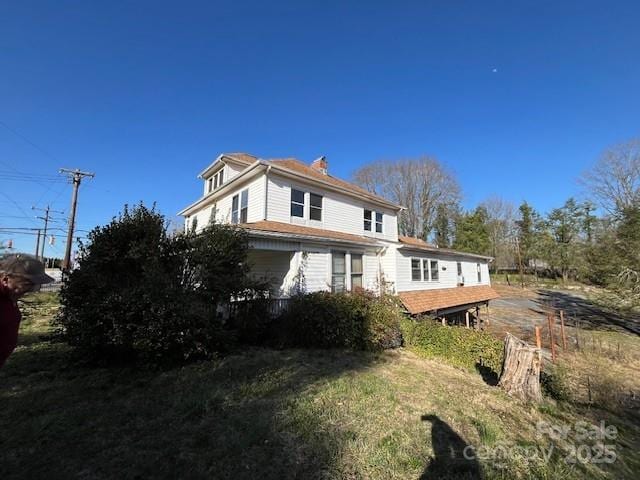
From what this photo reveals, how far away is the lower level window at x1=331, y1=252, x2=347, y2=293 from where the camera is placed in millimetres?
12422

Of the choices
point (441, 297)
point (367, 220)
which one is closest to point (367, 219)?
point (367, 220)

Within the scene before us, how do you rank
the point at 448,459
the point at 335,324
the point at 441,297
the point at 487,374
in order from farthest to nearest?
the point at 441,297
the point at 335,324
the point at 487,374
the point at 448,459

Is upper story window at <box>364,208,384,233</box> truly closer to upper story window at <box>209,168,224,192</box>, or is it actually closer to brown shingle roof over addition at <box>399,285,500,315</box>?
brown shingle roof over addition at <box>399,285,500,315</box>

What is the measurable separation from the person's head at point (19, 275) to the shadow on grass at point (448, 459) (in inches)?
160

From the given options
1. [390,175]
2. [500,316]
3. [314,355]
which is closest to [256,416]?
[314,355]

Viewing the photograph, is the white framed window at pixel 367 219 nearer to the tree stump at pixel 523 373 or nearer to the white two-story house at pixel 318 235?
the white two-story house at pixel 318 235

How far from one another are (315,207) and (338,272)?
336cm

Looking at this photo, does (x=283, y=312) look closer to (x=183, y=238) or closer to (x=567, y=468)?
(x=183, y=238)

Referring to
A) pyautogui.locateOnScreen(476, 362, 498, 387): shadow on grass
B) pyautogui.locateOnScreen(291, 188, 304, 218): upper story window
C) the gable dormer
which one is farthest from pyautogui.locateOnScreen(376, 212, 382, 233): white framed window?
pyautogui.locateOnScreen(476, 362, 498, 387): shadow on grass

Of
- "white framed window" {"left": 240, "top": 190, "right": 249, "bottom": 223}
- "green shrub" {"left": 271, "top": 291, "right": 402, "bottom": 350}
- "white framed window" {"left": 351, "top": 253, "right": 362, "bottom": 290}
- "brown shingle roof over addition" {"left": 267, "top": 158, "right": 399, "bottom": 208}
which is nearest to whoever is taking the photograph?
"green shrub" {"left": 271, "top": 291, "right": 402, "bottom": 350}

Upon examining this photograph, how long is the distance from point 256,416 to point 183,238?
4.38 meters

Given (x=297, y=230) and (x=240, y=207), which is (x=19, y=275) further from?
(x=240, y=207)

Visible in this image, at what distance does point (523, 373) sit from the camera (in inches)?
222

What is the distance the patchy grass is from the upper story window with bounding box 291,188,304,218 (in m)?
7.83
